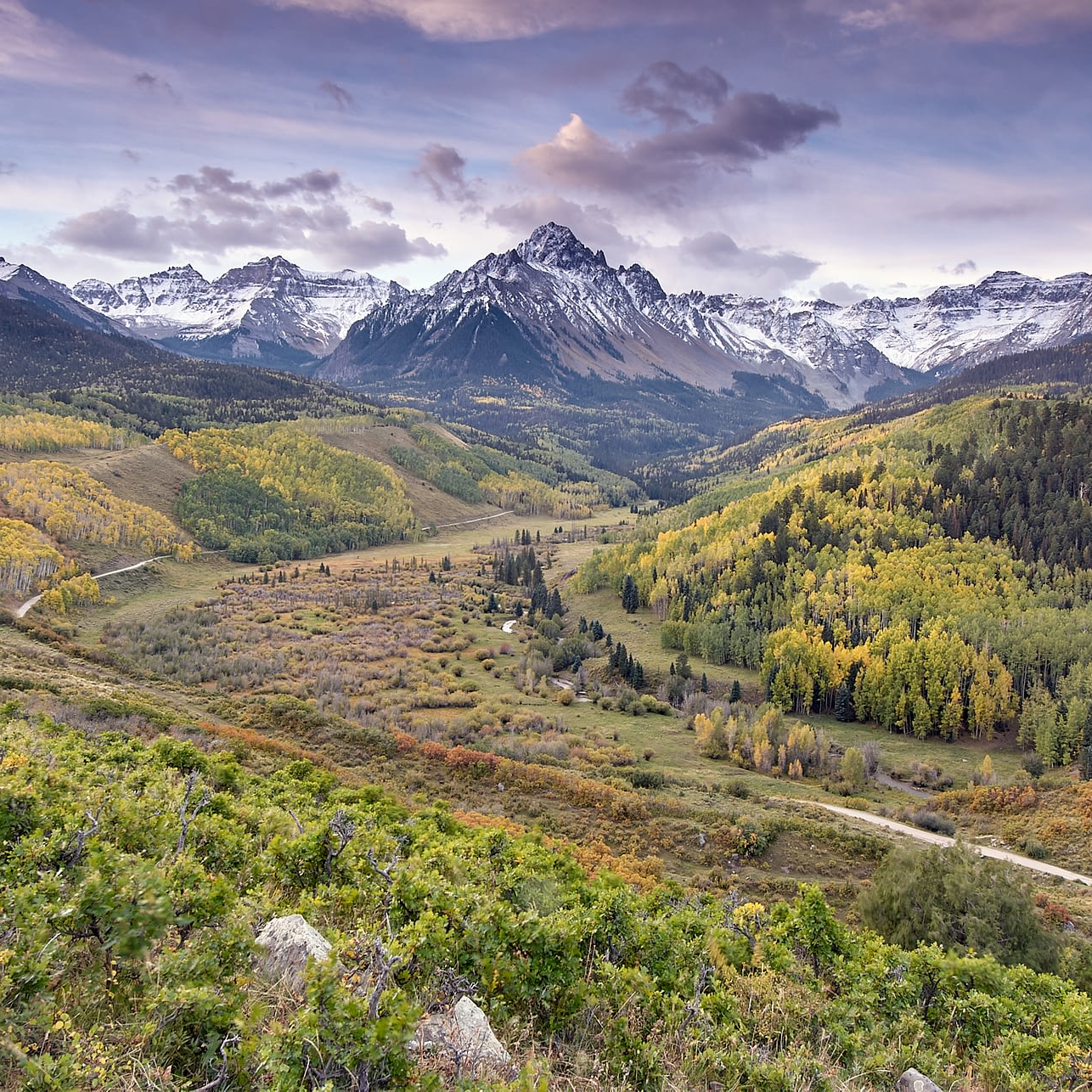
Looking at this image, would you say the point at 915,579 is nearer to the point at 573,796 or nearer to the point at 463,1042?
the point at 573,796

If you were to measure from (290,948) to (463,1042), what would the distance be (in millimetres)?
3844

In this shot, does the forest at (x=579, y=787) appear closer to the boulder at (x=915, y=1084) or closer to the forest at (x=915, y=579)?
the boulder at (x=915, y=1084)

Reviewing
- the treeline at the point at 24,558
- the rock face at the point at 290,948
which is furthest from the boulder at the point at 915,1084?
the treeline at the point at 24,558

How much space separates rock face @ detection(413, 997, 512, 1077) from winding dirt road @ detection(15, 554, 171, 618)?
98.5m

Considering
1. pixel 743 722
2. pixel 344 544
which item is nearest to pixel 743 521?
pixel 743 722

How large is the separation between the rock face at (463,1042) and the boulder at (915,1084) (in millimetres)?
8039

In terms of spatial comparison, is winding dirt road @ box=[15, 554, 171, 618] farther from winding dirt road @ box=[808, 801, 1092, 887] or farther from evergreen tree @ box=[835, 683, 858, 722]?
evergreen tree @ box=[835, 683, 858, 722]

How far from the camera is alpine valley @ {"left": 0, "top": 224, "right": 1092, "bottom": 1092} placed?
10336 mm

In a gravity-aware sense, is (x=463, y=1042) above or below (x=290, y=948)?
above

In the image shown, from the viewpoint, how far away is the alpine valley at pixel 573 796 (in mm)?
10336

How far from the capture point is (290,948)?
1191 centimetres

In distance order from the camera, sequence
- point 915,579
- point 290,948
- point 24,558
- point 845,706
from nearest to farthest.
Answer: point 290,948 → point 845,706 → point 24,558 → point 915,579

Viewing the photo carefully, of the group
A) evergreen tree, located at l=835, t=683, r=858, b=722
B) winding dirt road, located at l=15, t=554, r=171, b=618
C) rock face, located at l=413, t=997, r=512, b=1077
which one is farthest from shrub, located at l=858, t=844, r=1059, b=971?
winding dirt road, located at l=15, t=554, r=171, b=618

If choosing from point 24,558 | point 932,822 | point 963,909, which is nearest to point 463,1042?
point 963,909
